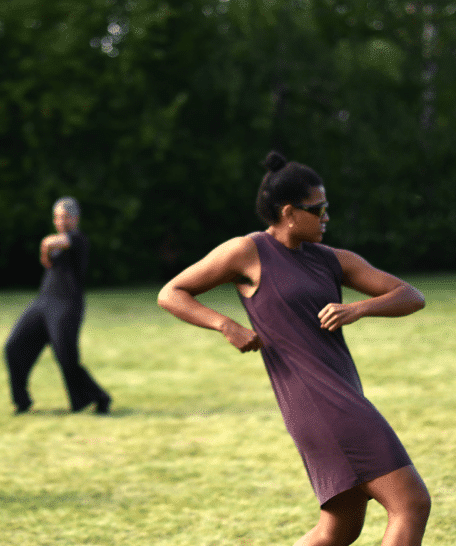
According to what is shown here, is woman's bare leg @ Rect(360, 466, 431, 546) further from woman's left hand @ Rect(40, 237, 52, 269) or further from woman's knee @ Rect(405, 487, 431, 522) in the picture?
woman's left hand @ Rect(40, 237, 52, 269)

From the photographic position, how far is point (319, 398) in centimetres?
305

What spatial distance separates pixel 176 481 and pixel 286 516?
1033 millimetres

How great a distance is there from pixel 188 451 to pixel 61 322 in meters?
1.99

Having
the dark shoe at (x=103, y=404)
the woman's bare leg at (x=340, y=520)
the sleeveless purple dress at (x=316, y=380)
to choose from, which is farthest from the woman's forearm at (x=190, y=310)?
the dark shoe at (x=103, y=404)

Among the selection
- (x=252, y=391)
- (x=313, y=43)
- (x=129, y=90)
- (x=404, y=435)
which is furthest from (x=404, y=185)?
Answer: (x=404, y=435)

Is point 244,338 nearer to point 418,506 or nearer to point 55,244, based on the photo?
point 418,506

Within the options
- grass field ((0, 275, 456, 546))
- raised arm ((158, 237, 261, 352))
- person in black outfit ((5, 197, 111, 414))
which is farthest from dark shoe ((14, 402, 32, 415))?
raised arm ((158, 237, 261, 352))

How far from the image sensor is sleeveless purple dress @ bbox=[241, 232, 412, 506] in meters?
2.98

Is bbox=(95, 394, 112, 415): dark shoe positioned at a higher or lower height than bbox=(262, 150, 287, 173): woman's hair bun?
lower

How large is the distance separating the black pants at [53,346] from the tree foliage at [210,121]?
50.9 feet

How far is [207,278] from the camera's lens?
3.20 metres

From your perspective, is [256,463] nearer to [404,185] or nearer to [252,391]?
[252,391]

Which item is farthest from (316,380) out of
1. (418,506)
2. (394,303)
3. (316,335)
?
(418,506)

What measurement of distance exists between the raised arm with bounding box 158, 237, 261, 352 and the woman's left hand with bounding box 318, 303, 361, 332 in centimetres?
35
